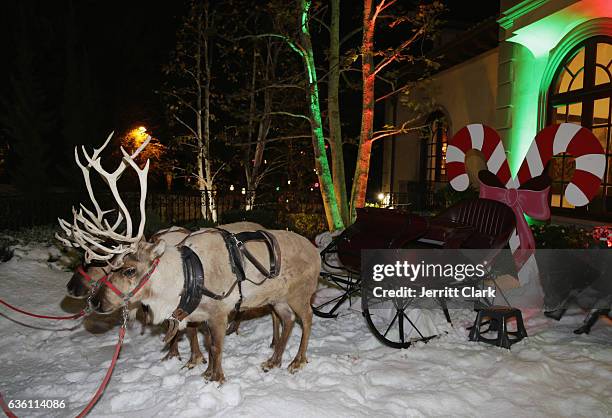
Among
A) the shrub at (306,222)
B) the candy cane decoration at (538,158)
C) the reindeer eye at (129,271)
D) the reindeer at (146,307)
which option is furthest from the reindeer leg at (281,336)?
the shrub at (306,222)

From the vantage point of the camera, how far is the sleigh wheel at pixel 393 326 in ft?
16.6

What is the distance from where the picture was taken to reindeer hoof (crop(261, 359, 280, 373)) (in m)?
4.48

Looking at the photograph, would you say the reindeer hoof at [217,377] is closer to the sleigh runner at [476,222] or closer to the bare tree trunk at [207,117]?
the sleigh runner at [476,222]

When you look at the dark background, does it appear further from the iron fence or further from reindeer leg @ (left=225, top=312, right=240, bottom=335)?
reindeer leg @ (left=225, top=312, right=240, bottom=335)

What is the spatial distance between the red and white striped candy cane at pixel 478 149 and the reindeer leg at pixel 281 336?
16.9ft

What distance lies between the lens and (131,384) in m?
4.15

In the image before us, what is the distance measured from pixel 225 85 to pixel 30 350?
47.9 ft

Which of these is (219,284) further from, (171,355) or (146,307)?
(171,355)

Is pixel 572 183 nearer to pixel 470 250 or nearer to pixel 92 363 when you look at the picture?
pixel 470 250

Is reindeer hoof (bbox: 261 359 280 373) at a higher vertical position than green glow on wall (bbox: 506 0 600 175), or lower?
lower

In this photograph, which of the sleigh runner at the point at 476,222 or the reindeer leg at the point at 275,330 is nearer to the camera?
the reindeer leg at the point at 275,330

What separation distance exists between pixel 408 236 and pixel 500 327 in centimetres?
149

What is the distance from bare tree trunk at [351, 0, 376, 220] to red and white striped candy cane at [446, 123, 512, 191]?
1.88 m

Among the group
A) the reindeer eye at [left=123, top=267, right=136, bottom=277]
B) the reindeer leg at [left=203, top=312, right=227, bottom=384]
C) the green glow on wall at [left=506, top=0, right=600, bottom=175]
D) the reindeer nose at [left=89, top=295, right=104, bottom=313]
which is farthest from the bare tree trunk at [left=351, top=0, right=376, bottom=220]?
the reindeer nose at [left=89, top=295, right=104, bottom=313]
